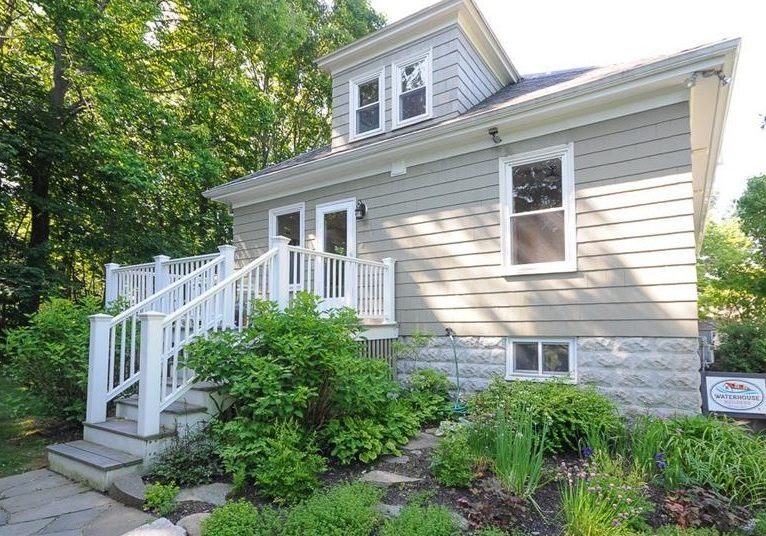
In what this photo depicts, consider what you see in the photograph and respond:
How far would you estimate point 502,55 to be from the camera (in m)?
7.92

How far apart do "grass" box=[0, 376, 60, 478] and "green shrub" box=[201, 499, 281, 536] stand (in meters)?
2.74

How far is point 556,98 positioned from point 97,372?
5.47 m

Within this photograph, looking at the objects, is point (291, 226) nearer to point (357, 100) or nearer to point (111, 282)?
point (357, 100)

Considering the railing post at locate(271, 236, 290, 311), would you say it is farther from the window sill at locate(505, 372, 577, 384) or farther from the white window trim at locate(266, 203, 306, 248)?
the window sill at locate(505, 372, 577, 384)

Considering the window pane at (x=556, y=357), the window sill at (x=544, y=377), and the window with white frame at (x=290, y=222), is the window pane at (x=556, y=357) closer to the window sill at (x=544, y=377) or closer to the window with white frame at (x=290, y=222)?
the window sill at (x=544, y=377)

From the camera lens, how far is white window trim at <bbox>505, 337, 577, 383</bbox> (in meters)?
4.98

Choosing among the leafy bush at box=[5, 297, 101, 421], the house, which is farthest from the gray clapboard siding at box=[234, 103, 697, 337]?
the leafy bush at box=[5, 297, 101, 421]

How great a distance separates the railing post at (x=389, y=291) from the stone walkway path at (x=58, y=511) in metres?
3.72

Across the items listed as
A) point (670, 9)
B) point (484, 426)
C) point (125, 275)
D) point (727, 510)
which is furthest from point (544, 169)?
point (125, 275)

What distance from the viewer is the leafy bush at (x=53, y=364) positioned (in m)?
4.91

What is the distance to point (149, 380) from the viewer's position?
3.83 metres

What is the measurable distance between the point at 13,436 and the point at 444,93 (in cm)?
705

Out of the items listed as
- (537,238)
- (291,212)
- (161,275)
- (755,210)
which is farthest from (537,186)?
(755,210)

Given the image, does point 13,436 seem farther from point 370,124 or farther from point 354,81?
point 354,81
